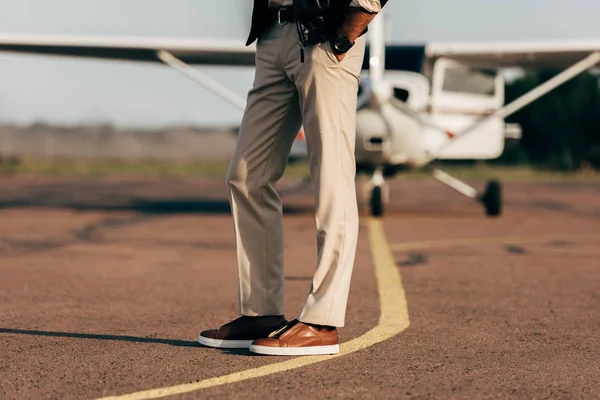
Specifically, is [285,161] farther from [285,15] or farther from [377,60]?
[377,60]

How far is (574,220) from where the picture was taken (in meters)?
13.1

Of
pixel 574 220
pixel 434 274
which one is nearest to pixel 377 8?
pixel 434 274

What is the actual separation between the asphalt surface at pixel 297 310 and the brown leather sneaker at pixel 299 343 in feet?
0.35

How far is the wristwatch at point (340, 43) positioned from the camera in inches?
143

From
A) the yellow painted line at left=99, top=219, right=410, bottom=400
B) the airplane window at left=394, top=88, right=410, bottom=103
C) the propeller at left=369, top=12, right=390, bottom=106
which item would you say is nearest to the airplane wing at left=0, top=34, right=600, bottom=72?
the airplane window at left=394, top=88, right=410, bottom=103

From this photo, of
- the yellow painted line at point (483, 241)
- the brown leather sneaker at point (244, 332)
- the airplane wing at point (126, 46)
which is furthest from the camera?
the airplane wing at point (126, 46)

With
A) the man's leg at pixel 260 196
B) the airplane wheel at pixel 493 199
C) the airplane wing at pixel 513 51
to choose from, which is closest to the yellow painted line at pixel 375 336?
the man's leg at pixel 260 196

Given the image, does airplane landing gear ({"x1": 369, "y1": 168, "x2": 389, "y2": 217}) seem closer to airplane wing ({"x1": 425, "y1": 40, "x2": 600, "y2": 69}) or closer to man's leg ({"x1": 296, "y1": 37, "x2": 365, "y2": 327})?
airplane wing ({"x1": 425, "y1": 40, "x2": 600, "y2": 69})

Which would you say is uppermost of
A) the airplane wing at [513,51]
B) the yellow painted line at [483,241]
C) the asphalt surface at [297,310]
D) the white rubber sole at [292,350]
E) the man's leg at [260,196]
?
the airplane wing at [513,51]

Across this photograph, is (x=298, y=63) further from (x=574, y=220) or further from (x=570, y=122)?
(x=570, y=122)

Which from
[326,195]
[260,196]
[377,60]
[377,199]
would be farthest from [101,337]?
[377,60]

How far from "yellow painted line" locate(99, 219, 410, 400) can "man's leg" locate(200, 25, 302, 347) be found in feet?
1.08

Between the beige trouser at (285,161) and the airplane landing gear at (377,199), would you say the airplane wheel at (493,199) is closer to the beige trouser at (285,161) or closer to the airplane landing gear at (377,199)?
the airplane landing gear at (377,199)

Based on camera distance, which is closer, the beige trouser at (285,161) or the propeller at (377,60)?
the beige trouser at (285,161)
